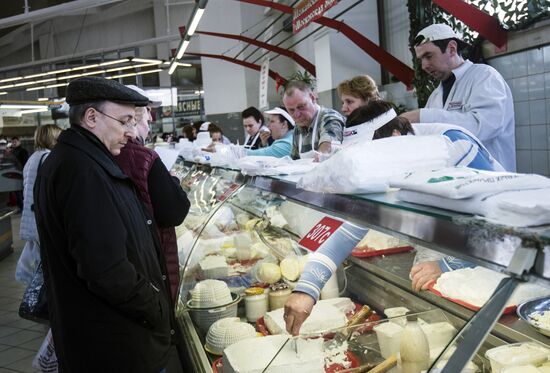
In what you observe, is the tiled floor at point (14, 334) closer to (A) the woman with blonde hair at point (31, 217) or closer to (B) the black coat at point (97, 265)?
(A) the woman with blonde hair at point (31, 217)

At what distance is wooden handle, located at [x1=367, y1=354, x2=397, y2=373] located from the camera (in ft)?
5.57

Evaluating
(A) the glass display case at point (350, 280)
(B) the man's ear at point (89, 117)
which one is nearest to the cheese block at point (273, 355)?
(A) the glass display case at point (350, 280)

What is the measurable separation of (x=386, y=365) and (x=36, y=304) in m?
2.38

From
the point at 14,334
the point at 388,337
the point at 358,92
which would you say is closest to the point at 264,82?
the point at 14,334

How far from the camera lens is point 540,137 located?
5.40 m

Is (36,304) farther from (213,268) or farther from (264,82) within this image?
(264,82)

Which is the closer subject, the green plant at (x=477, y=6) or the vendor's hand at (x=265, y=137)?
the green plant at (x=477, y=6)

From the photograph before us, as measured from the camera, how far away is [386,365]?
67.2 inches

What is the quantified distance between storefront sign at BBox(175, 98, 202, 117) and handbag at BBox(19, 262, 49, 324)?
1727 cm

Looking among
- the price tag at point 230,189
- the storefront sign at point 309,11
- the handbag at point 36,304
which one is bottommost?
the handbag at point 36,304

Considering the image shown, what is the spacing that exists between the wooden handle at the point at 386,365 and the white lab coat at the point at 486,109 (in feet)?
4.97

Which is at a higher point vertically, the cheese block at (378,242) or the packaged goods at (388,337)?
the cheese block at (378,242)

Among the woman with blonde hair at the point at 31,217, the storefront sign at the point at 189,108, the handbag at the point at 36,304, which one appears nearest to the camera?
the handbag at the point at 36,304

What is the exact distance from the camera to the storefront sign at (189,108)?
20.5 m
